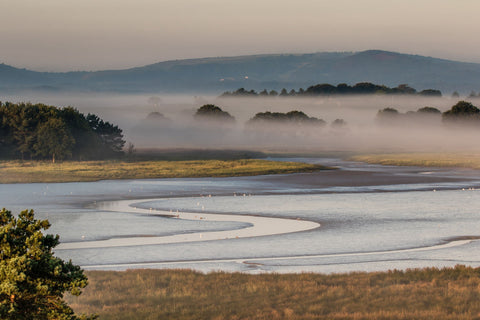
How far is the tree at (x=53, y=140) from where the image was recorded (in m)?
118

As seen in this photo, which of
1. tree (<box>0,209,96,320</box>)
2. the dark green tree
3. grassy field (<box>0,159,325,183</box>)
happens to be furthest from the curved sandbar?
the dark green tree

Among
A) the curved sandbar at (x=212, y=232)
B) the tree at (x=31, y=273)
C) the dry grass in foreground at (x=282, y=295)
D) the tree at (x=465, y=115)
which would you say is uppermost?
the tree at (x=465, y=115)

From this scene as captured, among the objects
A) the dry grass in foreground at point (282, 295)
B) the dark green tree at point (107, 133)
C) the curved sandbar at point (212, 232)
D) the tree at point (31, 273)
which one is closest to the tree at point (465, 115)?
the dark green tree at point (107, 133)

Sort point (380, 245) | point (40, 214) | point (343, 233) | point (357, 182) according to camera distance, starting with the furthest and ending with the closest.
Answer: point (357, 182) → point (40, 214) → point (343, 233) → point (380, 245)

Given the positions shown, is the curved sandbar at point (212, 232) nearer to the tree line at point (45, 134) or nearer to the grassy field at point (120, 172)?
the grassy field at point (120, 172)

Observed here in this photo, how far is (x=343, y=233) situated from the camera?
34062 mm

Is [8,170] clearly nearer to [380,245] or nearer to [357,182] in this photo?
[357,182]

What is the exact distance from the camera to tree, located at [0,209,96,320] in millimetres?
10062

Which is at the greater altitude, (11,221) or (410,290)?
(11,221)

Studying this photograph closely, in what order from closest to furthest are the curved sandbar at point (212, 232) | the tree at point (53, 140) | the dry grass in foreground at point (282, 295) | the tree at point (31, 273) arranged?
1. the tree at point (31, 273)
2. the dry grass in foreground at point (282, 295)
3. the curved sandbar at point (212, 232)
4. the tree at point (53, 140)

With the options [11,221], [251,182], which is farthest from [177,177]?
[11,221]

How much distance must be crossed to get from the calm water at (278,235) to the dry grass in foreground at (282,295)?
2858mm

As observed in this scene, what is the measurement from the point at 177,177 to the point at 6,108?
52717 millimetres

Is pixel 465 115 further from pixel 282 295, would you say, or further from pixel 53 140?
pixel 282 295
